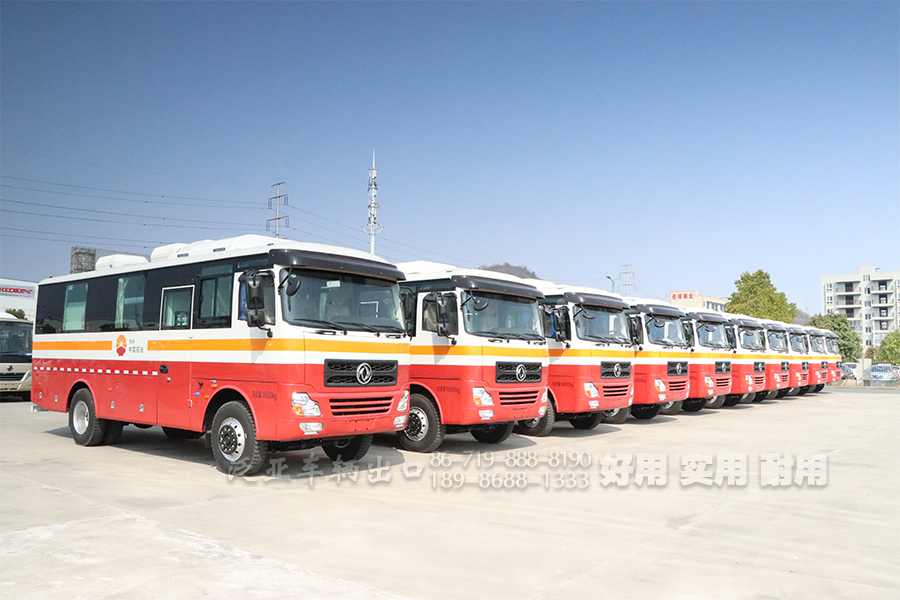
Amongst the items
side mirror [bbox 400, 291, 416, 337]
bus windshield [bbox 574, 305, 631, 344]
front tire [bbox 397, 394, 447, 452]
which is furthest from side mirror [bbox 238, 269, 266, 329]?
bus windshield [bbox 574, 305, 631, 344]

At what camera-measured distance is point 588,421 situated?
15570 millimetres

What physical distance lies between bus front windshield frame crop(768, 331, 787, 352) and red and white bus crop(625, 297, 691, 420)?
928 cm

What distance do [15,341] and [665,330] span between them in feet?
63.2

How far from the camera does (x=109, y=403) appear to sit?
1152 cm

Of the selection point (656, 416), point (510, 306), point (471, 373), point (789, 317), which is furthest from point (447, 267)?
point (789, 317)

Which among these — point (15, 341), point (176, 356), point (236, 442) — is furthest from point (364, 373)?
point (15, 341)

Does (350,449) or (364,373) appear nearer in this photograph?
(364,373)

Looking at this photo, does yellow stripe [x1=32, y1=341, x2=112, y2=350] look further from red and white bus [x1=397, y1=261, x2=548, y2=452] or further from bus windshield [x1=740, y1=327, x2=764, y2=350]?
bus windshield [x1=740, y1=327, x2=764, y2=350]

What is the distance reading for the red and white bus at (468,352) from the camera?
11359 mm

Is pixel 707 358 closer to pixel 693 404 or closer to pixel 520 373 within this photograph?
pixel 693 404

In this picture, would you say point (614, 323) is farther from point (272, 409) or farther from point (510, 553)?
point (510, 553)

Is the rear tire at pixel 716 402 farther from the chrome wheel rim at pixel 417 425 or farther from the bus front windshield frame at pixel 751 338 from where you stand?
the chrome wheel rim at pixel 417 425

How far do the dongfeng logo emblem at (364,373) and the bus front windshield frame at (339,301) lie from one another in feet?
1.55

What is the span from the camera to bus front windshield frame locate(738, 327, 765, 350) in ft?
76.4
